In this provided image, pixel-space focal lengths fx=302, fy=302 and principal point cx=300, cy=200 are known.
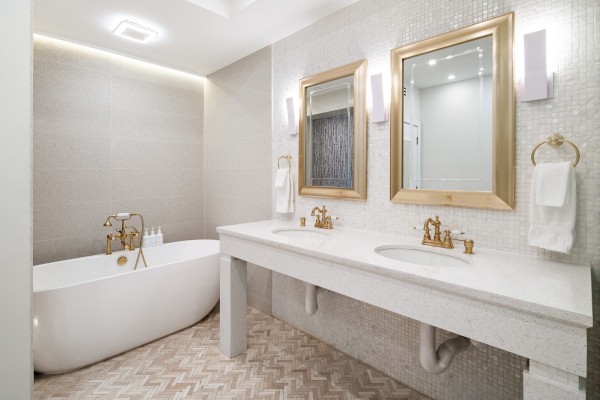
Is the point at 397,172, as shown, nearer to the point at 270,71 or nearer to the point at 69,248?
the point at 270,71

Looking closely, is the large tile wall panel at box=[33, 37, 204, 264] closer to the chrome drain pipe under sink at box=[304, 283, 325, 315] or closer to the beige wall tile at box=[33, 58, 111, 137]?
the beige wall tile at box=[33, 58, 111, 137]

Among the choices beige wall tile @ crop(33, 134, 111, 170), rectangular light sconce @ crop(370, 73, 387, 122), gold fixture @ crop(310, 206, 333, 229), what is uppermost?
rectangular light sconce @ crop(370, 73, 387, 122)

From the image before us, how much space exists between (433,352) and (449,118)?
1173 mm

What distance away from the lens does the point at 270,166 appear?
2676mm

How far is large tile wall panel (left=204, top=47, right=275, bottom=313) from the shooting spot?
2734 millimetres

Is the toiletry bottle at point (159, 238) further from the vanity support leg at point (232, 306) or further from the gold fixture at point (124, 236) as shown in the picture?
the vanity support leg at point (232, 306)

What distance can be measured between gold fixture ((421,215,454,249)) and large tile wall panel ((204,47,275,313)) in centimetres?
145

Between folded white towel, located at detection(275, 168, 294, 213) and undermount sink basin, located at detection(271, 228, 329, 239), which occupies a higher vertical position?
folded white towel, located at detection(275, 168, 294, 213)

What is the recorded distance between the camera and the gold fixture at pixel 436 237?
1.54 meters

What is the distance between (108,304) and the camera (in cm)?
199

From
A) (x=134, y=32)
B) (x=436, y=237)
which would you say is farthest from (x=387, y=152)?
(x=134, y=32)

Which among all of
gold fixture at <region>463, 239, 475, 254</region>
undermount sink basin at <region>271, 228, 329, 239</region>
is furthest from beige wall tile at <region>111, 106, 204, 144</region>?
gold fixture at <region>463, 239, 475, 254</region>

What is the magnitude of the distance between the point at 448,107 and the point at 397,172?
0.44 metres

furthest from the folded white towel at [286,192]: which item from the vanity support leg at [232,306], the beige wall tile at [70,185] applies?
the beige wall tile at [70,185]
